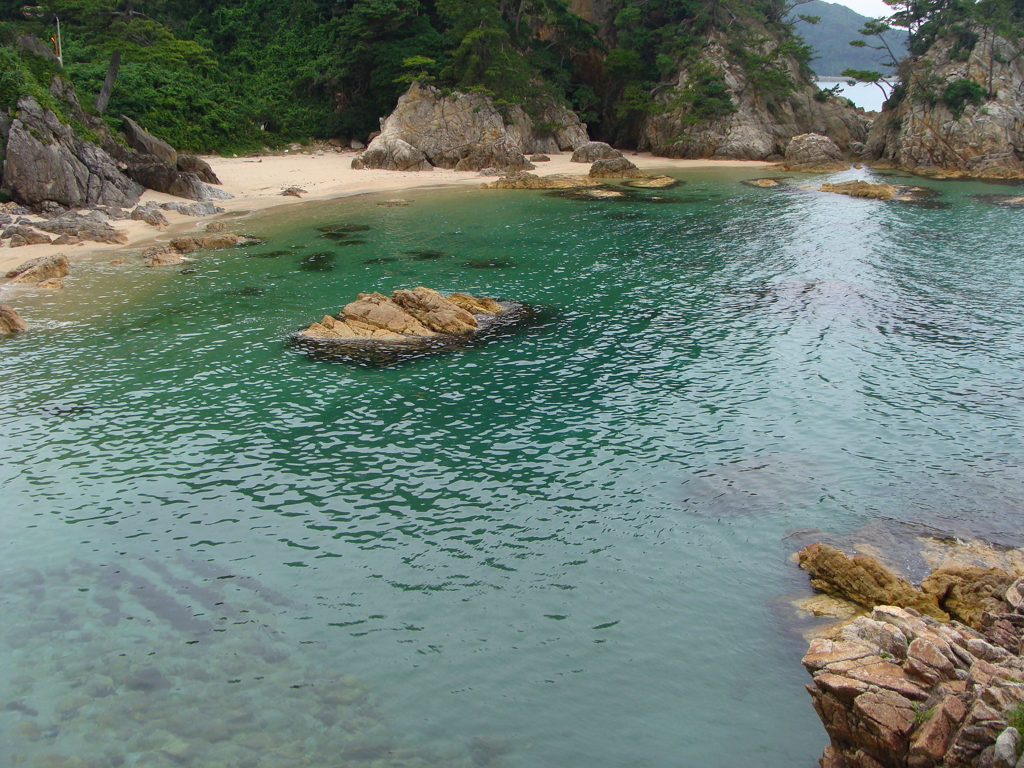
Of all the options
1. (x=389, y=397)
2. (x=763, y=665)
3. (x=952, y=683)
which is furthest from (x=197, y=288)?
(x=952, y=683)

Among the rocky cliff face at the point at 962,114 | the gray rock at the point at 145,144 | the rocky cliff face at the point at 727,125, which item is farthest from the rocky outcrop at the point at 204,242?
the rocky cliff face at the point at 962,114

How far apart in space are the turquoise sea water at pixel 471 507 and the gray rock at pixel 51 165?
14.6 metres

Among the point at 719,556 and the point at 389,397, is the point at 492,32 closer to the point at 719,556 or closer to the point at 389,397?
the point at 389,397

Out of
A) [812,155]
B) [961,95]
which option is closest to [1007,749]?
[812,155]

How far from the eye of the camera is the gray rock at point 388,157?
59.4 metres

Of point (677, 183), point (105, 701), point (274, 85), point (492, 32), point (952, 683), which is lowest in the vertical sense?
point (105, 701)

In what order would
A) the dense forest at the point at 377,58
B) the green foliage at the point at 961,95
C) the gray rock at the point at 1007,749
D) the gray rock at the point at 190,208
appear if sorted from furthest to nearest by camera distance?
1. the green foliage at the point at 961,95
2. the dense forest at the point at 377,58
3. the gray rock at the point at 190,208
4. the gray rock at the point at 1007,749

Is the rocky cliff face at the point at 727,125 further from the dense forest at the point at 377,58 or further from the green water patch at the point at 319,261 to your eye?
the green water patch at the point at 319,261

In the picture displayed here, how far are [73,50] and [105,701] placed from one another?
209 ft

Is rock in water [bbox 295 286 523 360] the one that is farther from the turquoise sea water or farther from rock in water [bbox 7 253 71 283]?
rock in water [bbox 7 253 71 283]

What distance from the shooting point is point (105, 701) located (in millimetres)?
9672

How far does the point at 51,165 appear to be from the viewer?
37656 millimetres

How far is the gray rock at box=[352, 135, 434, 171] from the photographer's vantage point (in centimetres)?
5944

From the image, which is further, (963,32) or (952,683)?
(963,32)
